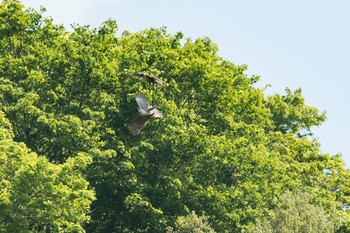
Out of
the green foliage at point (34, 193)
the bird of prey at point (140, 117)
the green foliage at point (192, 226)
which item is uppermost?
the bird of prey at point (140, 117)

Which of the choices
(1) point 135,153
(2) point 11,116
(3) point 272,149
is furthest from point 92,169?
(3) point 272,149

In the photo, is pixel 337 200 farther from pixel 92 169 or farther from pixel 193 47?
pixel 92 169

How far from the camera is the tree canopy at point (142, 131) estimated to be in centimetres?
4162

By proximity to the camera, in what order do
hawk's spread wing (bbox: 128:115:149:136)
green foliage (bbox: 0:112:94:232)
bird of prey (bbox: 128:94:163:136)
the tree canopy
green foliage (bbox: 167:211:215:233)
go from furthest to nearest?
the tree canopy < hawk's spread wing (bbox: 128:115:149:136) < green foliage (bbox: 167:211:215:233) < green foliage (bbox: 0:112:94:232) < bird of prey (bbox: 128:94:163:136)

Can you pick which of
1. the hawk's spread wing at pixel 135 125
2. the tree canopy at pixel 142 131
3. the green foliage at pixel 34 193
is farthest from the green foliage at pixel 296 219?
the green foliage at pixel 34 193

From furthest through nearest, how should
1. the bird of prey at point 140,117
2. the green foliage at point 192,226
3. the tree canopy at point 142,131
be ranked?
the tree canopy at point 142,131 → the green foliage at point 192,226 → the bird of prey at point 140,117

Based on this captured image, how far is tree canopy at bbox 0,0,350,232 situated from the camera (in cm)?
4162

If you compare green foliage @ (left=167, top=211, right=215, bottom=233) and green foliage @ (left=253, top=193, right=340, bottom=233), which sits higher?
green foliage @ (left=253, top=193, right=340, bottom=233)

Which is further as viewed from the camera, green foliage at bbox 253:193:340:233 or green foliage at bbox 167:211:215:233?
green foliage at bbox 253:193:340:233

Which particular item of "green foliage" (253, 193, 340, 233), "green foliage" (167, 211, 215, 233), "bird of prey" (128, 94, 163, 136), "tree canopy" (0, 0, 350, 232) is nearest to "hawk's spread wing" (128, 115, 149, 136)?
"bird of prey" (128, 94, 163, 136)

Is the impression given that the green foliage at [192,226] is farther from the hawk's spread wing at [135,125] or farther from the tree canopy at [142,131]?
the hawk's spread wing at [135,125]

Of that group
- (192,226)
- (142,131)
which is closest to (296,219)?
(192,226)

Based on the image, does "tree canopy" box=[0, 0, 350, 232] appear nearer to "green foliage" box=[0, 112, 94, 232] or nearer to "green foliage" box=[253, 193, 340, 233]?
"green foliage" box=[253, 193, 340, 233]

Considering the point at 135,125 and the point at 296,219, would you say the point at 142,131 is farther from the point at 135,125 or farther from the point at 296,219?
the point at 296,219
